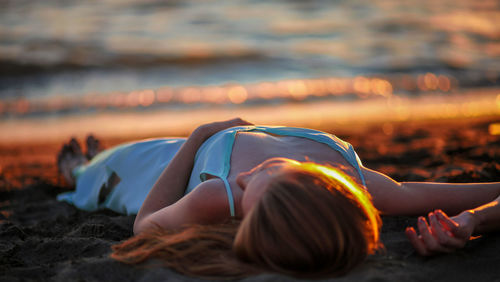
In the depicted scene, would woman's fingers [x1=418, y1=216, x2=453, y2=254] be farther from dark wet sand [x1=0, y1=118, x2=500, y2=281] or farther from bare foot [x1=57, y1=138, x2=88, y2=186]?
bare foot [x1=57, y1=138, x2=88, y2=186]

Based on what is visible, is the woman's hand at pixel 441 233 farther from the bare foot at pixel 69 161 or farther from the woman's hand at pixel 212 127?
the bare foot at pixel 69 161

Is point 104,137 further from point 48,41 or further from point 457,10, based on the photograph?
point 457,10

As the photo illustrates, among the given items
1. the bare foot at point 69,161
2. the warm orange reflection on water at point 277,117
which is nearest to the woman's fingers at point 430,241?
the bare foot at point 69,161

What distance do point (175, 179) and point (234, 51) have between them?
1149cm

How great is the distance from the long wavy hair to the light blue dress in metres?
0.49

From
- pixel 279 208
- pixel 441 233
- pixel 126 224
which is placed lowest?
pixel 126 224

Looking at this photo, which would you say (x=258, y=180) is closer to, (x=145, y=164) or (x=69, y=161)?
Result: (x=145, y=164)

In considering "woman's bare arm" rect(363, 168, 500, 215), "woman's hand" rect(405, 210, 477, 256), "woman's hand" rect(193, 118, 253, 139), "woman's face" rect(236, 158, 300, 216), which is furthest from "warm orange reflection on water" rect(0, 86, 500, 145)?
"woman's face" rect(236, 158, 300, 216)

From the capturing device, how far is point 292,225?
5.49 ft

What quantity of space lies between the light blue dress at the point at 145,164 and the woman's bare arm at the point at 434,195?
0.52ft

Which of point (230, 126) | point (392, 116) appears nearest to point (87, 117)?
point (392, 116)

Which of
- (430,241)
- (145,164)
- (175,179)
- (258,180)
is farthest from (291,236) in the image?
(145,164)

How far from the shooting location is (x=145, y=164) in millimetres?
3455

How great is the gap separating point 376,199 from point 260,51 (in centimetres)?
1166
